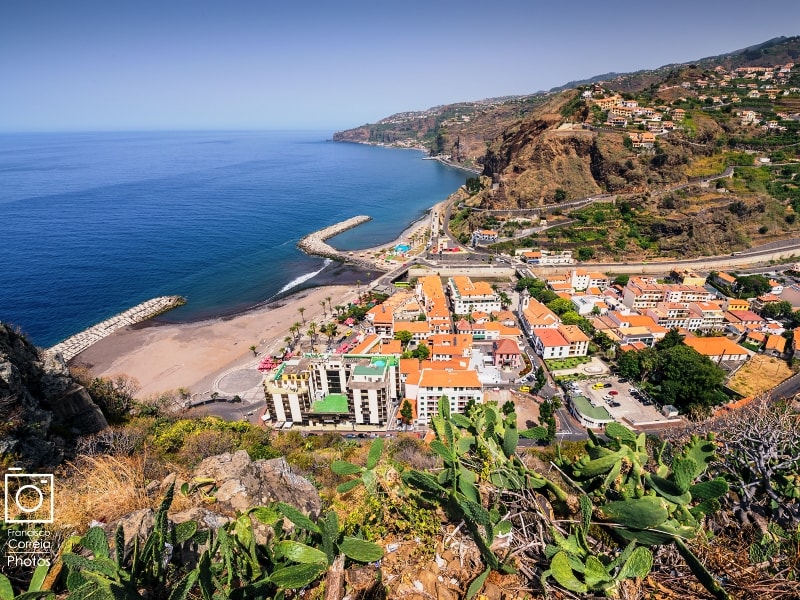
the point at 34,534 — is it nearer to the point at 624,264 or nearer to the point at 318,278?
the point at 318,278

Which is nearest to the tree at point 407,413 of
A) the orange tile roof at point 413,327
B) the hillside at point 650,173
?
the orange tile roof at point 413,327

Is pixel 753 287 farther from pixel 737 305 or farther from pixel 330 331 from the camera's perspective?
pixel 330 331

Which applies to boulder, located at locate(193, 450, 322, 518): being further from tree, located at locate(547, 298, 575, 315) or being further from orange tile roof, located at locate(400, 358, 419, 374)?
tree, located at locate(547, 298, 575, 315)

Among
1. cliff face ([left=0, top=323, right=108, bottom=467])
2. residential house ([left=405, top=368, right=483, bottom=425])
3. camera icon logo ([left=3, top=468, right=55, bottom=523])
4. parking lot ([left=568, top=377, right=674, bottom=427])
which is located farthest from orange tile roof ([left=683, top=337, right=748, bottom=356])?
cliff face ([left=0, top=323, right=108, bottom=467])

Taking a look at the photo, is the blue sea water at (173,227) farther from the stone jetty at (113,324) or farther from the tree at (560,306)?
the tree at (560,306)


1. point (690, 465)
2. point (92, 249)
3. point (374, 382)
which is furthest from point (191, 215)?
point (690, 465)
